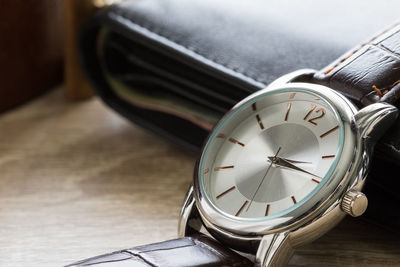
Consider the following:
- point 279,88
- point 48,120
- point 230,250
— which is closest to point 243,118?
point 279,88

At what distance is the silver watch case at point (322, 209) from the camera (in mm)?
928

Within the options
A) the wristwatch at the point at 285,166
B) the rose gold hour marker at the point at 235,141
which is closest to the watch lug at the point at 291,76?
the wristwatch at the point at 285,166

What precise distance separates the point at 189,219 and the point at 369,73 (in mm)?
344

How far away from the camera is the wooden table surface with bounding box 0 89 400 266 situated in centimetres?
108

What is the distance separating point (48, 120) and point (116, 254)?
639 millimetres

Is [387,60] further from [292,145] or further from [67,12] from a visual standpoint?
[67,12]

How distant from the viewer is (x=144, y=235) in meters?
1.13

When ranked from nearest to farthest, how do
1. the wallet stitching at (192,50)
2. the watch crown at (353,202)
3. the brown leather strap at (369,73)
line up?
1. the watch crown at (353,202)
2. the brown leather strap at (369,73)
3. the wallet stitching at (192,50)

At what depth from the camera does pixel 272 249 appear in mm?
945

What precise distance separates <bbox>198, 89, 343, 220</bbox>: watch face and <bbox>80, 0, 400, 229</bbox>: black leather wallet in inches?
5.3

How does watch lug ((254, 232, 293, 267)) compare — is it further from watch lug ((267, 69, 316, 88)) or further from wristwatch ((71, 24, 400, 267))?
watch lug ((267, 69, 316, 88))

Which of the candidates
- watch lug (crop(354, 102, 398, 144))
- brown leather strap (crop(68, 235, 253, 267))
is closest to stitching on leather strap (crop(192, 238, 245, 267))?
brown leather strap (crop(68, 235, 253, 267))

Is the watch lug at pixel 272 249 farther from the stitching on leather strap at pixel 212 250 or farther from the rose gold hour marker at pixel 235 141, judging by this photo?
the rose gold hour marker at pixel 235 141

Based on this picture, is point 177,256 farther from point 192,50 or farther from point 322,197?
point 192,50
